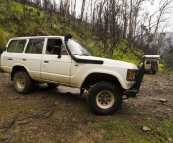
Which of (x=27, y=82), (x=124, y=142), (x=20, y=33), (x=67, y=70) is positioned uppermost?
(x=20, y=33)

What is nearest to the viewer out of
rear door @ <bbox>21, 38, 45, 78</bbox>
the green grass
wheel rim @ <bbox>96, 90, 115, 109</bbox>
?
the green grass

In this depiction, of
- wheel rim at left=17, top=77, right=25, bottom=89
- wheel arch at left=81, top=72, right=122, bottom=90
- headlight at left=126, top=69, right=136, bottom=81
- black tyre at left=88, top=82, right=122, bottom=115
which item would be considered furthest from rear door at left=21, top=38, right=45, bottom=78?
headlight at left=126, top=69, right=136, bottom=81

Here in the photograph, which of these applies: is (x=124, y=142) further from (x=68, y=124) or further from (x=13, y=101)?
(x=13, y=101)

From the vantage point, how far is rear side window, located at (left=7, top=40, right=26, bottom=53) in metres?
6.05

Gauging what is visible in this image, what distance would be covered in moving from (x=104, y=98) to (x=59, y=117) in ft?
4.14

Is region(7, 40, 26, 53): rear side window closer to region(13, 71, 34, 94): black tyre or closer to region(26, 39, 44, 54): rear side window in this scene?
region(26, 39, 44, 54): rear side window

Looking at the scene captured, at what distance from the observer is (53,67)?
5.09 metres

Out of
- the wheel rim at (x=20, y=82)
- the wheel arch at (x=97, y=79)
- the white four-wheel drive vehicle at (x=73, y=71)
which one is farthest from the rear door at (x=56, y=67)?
the wheel rim at (x=20, y=82)

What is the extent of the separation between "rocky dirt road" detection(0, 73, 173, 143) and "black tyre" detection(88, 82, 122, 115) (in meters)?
0.20

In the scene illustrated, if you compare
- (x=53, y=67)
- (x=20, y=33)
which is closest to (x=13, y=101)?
(x=53, y=67)

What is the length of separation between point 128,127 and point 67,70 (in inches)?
86.3

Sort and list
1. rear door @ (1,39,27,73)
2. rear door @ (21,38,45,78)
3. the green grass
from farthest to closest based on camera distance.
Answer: rear door @ (1,39,27,73) → rear door @ (21,38,45,78) → the green grass

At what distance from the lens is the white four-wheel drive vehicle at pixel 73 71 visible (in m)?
4.34

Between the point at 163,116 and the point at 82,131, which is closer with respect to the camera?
the point at 82,131
